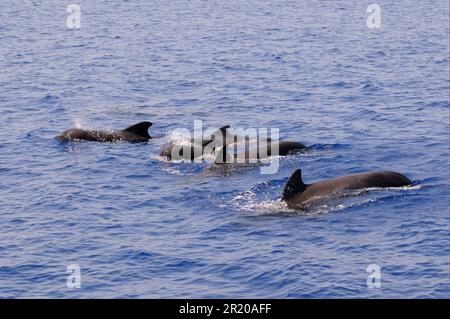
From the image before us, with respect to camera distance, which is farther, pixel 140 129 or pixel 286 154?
pixel 140 129

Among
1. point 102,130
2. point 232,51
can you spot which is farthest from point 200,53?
point 102,130

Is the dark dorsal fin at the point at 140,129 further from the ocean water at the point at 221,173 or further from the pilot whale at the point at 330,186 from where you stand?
the pilot whale at the point at 330,186

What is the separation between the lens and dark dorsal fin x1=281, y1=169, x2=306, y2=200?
96.8 feet

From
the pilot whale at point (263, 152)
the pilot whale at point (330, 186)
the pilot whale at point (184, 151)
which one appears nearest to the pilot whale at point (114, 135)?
the pilot whale at point (184, 151)

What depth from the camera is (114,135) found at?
4056 cm

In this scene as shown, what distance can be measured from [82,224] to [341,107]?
21199mm

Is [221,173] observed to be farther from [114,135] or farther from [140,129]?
[114,135]

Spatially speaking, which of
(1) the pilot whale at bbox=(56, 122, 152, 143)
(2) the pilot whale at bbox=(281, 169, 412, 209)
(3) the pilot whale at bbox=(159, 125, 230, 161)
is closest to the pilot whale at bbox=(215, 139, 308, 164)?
(3) the pilot whale at bbox=(159, 125, 230, 161)

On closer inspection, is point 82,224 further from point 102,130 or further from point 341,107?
point 341,107

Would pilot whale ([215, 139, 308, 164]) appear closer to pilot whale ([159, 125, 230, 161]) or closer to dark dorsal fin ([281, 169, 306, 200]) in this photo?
pilot whale ([159, 125, 230, 161])

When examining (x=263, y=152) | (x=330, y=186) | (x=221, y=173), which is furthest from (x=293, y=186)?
(x=263, y=152)

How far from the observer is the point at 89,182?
34031 millimetres

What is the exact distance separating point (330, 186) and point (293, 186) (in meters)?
1.48

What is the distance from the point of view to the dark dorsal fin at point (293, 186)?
29500 mm
